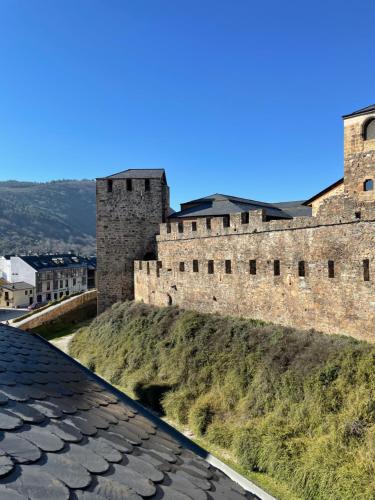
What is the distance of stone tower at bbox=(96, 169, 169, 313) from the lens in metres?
22.1

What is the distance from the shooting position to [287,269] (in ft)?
43.2

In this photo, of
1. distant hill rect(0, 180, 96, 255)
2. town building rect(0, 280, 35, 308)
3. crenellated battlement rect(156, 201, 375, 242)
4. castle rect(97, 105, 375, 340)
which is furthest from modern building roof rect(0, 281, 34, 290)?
distant hill rect(0, 180, 96, 255)

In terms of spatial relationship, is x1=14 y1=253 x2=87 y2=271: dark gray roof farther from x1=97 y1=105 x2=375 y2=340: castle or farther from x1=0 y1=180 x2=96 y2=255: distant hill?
x1=0 y1=180 x2=96 y2=255: distant hill

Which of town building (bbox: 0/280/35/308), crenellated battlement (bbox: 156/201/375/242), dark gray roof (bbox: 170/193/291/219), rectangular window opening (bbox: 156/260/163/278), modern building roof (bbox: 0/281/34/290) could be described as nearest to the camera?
crenellated battlement (bbox: 156/201/375/242)

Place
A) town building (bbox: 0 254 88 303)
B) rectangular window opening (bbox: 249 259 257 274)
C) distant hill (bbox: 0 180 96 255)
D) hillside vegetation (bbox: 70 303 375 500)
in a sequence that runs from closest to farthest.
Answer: hillside vegetation (bbox: 70 303 375 500), rectangular window opening (bbox: 249 259 257 274), town building (bbox: 0 254 88 303), distant hill (bbox: 0 180 96 255)

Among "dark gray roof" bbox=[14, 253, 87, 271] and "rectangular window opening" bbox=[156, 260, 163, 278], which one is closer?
"rectangular window opening" bbox=[156, 260, 163, 278]

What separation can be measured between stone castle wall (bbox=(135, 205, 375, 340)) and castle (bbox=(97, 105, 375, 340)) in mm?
32

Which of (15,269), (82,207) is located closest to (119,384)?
(15,269)

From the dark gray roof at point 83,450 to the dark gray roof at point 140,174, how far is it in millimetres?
19563

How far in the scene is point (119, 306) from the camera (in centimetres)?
2162

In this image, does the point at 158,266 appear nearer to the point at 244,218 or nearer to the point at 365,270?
the point at 244,218

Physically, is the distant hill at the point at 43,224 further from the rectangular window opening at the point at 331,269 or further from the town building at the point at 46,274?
the rectangular window opening at the point at 331,269

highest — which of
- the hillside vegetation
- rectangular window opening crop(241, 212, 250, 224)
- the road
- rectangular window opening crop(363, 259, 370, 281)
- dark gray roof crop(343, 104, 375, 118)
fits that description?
dark gray roof crop(343, 104, 375, 118)

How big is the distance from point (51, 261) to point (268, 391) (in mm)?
53350
